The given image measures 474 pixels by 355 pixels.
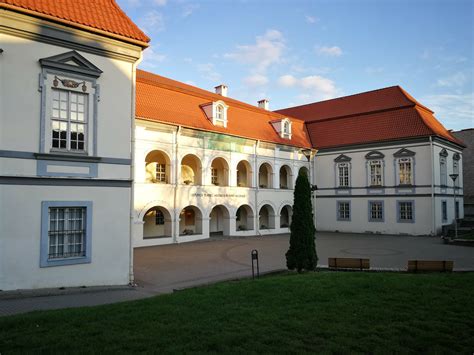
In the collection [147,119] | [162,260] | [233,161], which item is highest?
[147,119]

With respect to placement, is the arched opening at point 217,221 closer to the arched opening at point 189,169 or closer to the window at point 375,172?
the arched opening at point 189,169

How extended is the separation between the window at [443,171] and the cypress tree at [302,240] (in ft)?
69.1

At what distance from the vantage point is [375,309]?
23.7 ft

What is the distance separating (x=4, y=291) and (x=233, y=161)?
1952cm

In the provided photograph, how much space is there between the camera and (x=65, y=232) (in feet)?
36.4

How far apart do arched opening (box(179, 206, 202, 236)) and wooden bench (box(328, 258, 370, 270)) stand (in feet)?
43.9

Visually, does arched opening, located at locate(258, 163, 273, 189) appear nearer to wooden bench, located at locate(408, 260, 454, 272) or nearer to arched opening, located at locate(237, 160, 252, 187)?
arched opening, located at locate(237, 160, 252, 187)

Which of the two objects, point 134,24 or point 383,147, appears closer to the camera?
point 134,24

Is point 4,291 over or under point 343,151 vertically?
under

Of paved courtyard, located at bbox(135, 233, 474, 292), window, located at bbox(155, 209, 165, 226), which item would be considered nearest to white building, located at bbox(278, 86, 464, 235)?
paved courtyard, located at bbox(135, 233, 474, 292)

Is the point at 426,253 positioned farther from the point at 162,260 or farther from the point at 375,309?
the point at 375,309

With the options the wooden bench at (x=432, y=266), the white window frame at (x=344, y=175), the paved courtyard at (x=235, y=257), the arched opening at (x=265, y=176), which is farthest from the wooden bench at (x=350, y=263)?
the white window frame at (x=344, y=175)

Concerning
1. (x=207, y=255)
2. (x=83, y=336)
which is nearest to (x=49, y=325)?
(x=83, y=336)

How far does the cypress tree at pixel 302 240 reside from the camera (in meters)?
12.9
